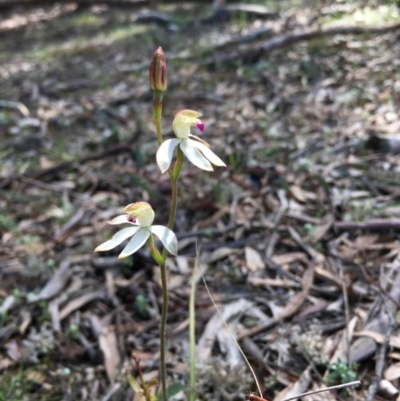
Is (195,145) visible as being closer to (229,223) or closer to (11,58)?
(229,223)

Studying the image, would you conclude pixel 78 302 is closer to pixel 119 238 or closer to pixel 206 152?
pixel 119 238

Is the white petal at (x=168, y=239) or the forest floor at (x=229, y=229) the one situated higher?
the white petal at (x=168, y=239)

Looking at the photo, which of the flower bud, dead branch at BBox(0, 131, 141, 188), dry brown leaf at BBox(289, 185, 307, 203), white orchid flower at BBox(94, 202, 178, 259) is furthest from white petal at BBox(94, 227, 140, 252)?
dead branch at BBox(0, 131, 141, 188)

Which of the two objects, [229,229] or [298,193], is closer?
[229,229]

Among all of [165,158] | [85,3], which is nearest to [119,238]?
[165,158]

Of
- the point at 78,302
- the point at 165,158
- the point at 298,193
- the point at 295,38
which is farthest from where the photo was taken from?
the point at 295,38

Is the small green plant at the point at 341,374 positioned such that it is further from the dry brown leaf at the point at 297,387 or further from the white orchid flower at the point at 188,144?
the white orchid flower at the point at 188,144

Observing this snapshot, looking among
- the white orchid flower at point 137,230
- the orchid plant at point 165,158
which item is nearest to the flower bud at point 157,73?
the orchid plant at point 165,158
